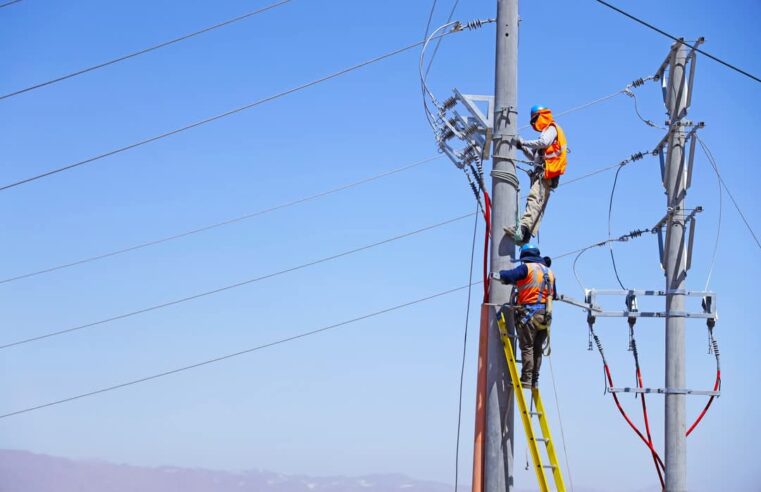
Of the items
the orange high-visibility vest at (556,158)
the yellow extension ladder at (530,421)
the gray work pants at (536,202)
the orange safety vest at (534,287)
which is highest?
the orange high-visibility vest at (556,158)

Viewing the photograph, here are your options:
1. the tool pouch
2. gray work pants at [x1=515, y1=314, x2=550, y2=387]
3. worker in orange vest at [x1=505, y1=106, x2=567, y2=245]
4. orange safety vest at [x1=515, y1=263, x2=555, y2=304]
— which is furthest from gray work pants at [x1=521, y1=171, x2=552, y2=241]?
gray work pants at [x1=515, y1=314, x2=550, y2=387]

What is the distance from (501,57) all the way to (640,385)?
18.2ft

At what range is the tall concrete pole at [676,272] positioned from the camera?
42.0 ft

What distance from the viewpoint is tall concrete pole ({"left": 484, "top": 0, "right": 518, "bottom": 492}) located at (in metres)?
9.65

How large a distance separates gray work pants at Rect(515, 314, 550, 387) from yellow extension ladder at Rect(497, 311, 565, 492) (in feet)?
0.33

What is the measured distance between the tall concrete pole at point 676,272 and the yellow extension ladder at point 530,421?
13.1 ft

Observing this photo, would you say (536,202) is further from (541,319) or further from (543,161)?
(541,319)

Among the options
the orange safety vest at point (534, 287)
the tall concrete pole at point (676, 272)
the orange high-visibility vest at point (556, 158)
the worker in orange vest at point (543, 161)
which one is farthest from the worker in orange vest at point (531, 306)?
the tall concrete pole at point (676, 272)

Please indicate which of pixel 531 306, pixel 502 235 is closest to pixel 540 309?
pixel 531 306

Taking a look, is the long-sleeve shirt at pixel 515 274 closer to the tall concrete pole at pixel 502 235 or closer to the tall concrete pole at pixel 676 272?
the tall concrete pole at pixel 502 235

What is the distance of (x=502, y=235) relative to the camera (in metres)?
9.96

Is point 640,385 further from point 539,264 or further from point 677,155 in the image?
point 539,264

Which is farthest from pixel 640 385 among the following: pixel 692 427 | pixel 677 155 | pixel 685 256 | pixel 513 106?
pixel 513 106

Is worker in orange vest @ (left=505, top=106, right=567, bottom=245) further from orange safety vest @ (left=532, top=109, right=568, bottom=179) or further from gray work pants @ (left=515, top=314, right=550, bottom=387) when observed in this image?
gray work pants @ (left=515, top=314, right=550, bottom=387)
